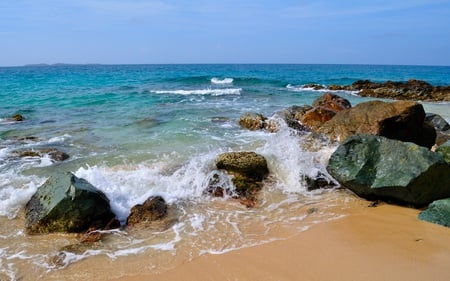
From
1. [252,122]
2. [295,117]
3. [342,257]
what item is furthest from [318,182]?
[295,117]

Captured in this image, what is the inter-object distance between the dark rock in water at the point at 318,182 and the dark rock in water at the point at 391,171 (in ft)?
1.38

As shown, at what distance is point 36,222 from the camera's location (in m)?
4.80

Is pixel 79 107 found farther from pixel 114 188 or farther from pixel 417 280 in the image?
pixel 417 280

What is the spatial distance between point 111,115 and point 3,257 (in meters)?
10.9

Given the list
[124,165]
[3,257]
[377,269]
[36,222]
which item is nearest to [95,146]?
[124,165]

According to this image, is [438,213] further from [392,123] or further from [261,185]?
[392,123]

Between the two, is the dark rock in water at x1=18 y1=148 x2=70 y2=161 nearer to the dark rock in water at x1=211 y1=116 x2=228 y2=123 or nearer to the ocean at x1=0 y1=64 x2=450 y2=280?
the ocean at x1=0 y1=64 x2=450 y2=280

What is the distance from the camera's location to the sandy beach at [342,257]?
3635 millimetres

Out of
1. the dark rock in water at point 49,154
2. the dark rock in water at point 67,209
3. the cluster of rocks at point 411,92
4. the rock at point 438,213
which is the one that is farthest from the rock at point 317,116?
the cluster of rocks at point 411,92

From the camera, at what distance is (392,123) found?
24.5ft

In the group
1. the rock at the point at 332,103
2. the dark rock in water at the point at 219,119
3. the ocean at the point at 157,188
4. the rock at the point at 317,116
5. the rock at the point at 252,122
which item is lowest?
the ocean at the point at 157,188

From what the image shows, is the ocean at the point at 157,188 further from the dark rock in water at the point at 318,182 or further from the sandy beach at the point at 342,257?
the sandy beach at the point at 342,257

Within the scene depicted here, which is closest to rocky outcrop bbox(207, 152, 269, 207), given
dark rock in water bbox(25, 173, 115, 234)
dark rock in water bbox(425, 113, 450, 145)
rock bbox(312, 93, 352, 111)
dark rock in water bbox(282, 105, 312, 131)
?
dark rock in water bbox(25, 173, 115, 234)

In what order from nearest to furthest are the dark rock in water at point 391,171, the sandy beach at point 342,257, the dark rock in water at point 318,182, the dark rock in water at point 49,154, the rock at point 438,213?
1. the sandy beach at point 342,257
2. the rock at point 438,213
3. the dark rock in water at point 391,171
4. the dark rock in water at point 318,182
5. the dark rock in water at point 49,154
